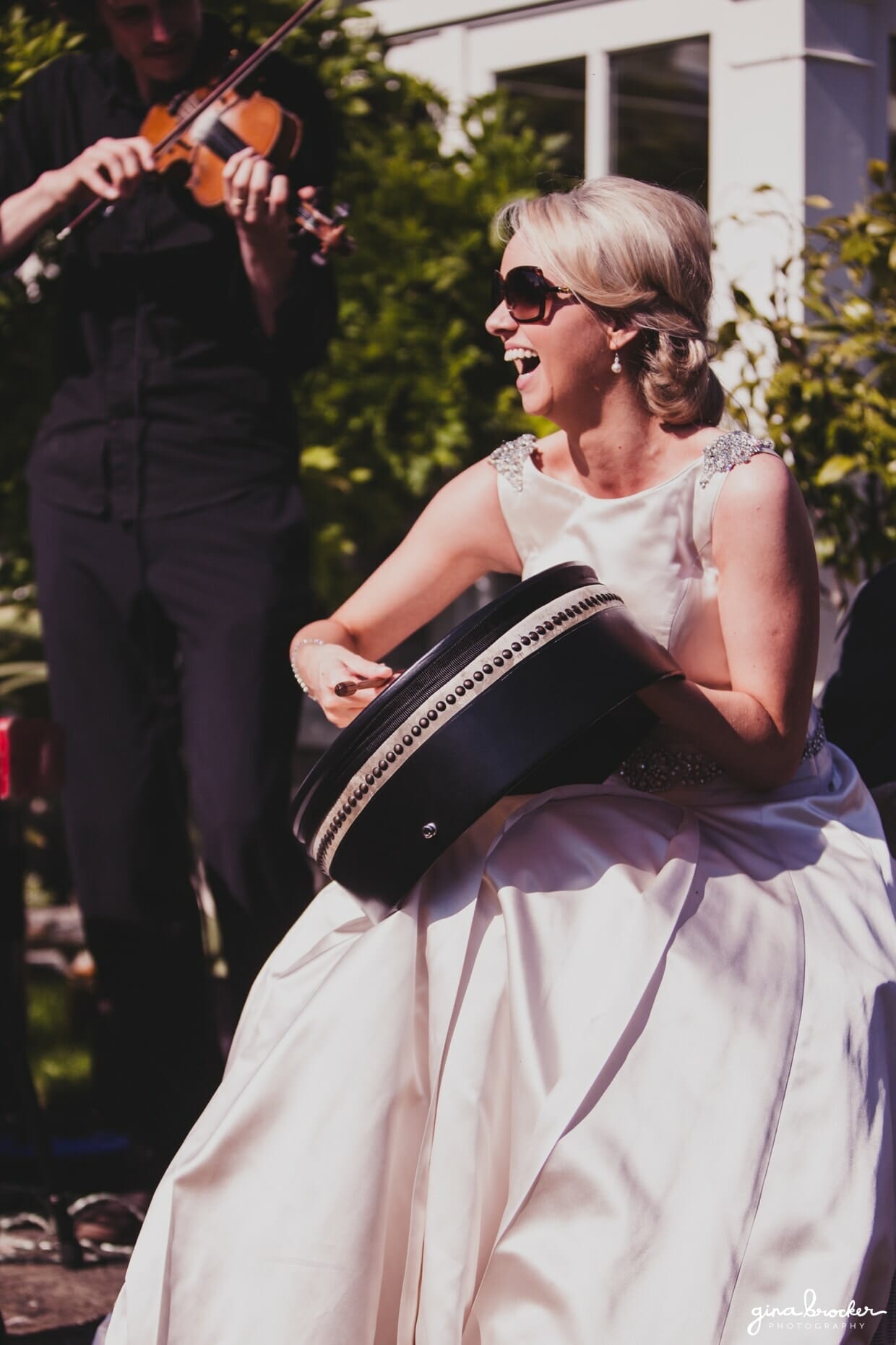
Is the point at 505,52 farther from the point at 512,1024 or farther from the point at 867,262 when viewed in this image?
the point at 512,1024

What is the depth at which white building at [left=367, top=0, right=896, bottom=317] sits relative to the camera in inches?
159

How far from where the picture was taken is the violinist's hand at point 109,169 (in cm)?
290

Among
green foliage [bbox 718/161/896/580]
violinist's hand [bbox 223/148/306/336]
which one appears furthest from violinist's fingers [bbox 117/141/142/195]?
green foliage [bbox 718/161/896/580]

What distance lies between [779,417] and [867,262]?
37 centimetres

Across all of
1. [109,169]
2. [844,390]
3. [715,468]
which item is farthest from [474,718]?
[844,390]

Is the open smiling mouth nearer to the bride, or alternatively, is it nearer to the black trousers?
the bride

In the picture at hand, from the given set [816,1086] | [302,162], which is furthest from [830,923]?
[302,162]

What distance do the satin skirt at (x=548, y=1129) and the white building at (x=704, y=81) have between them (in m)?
2.20

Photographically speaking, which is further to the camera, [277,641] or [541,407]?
[277,641]

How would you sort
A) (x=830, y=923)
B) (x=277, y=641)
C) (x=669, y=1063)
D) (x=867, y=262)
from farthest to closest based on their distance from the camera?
(x=867, y=262), (x=277, y=641), (x=830, y=923), (x=669, y=1063)

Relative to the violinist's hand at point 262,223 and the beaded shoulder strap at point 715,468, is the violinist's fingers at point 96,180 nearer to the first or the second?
the violinist's hand at point 262,223

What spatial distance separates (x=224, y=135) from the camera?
9.65 ft

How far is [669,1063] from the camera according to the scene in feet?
6.21

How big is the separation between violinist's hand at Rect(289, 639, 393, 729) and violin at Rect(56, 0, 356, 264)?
0.84 meters
